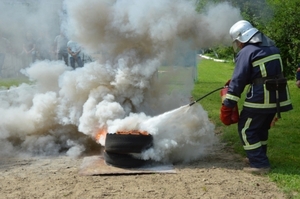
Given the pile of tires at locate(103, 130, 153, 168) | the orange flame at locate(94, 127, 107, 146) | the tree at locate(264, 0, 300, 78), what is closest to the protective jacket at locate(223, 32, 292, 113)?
the pile of tires at locate(103, 130, 153, 168)

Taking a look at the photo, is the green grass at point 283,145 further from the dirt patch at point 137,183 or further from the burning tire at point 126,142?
the burning tire at point 126,142

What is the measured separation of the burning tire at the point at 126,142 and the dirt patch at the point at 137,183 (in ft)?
1.20

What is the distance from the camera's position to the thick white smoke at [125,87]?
19.2 feet

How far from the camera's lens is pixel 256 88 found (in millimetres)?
5211

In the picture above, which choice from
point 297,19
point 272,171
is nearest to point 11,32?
point 297,19

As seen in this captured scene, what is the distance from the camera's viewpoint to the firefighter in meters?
5.14

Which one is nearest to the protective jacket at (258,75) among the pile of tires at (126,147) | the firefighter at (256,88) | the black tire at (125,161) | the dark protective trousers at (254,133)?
the firefighter at (256,88)

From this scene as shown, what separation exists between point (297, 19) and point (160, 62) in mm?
6740

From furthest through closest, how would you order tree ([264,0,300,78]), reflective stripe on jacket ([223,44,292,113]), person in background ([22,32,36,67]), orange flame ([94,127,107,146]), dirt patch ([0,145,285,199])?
person in background ([22,32,36,67]), tree ([264,0,300,78]), orange flame ([94,127,107,146]), reflective stripe on jacket ([223,44,292,113]), dirt patch ([0,145,285,199])

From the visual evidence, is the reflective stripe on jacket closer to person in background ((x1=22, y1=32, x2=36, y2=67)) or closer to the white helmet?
the white helmet

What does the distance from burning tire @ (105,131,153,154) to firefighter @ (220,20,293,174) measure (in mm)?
1092

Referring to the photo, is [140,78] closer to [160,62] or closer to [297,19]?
[160,62]

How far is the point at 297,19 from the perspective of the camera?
37.8ft

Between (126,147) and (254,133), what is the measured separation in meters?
1.64
